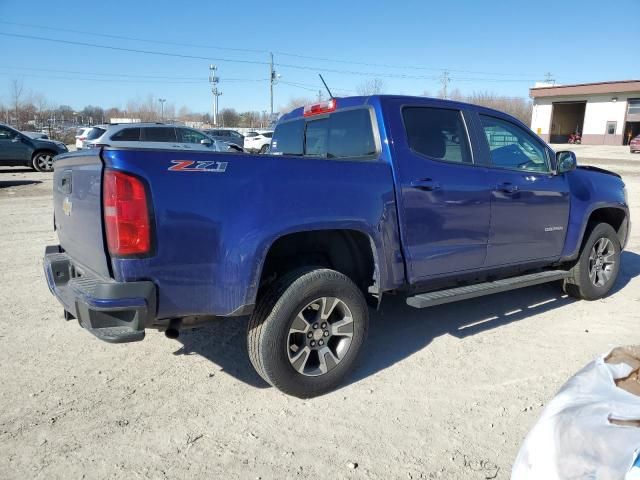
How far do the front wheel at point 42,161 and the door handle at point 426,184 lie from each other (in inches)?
677

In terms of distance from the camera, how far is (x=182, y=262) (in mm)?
2732

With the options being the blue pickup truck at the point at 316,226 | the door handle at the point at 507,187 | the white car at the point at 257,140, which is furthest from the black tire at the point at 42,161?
the door handle at the point at 507,187

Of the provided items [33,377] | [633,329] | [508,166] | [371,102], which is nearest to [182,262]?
[33,377]

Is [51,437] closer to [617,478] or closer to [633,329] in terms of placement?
[617,478]

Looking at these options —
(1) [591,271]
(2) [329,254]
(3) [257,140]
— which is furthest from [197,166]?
(3) [257,140]

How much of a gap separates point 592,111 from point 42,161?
5306cm

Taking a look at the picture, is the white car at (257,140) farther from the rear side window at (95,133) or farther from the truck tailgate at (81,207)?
the truck tailgate at (81,207)

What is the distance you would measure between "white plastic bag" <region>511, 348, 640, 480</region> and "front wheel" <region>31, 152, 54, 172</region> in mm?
18900

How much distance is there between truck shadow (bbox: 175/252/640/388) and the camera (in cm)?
382

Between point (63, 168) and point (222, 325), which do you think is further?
point (222, 325)

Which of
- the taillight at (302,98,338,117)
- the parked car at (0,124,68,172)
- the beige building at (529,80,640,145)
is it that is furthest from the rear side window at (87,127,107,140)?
the beige building at (529,80,640,145)

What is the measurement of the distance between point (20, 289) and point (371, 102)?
4100mm

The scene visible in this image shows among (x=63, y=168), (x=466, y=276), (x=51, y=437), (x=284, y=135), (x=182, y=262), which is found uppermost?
(x=284, y=135)

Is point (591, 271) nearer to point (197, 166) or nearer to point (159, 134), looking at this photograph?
point (197, 166)
